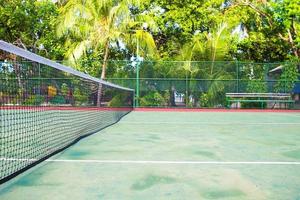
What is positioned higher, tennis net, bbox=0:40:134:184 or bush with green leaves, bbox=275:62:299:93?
bush with green leaves, bbox=275:62:299:93

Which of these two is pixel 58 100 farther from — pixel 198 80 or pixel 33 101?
pixel 198 80

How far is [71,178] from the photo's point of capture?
3453 mm

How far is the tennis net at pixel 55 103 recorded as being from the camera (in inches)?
272

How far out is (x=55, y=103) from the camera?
510 inches

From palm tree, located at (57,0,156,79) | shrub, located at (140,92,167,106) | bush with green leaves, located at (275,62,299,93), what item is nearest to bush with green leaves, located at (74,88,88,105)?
shrub, located at (140,92,167,106)

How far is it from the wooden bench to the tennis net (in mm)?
4394

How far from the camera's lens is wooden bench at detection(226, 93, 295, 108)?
56.1 feet

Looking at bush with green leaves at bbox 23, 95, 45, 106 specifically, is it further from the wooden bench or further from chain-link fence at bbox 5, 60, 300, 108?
the wooden bench

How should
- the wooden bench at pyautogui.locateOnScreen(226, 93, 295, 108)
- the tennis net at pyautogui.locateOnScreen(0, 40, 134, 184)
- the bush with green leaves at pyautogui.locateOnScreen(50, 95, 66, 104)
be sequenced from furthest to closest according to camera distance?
the wooden bench at pyautogui.locateOnScreen(226, 93, 295, 108) → the bush with green leaves at pyautogui.locateOnScreen(50, 95, 66, 104) → the tennis net at pyautogui.locateOnScreen(0, 40, 134, 184)

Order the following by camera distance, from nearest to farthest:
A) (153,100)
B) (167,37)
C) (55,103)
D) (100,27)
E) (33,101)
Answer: (33,101)
(55,103)
(153,100)
(100,27)
(167,37)

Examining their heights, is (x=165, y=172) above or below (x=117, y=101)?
below

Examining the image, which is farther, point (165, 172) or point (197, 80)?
point (197, 80)

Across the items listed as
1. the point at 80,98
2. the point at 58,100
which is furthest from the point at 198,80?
the point at 58,100

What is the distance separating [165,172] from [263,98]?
47.5 ft
